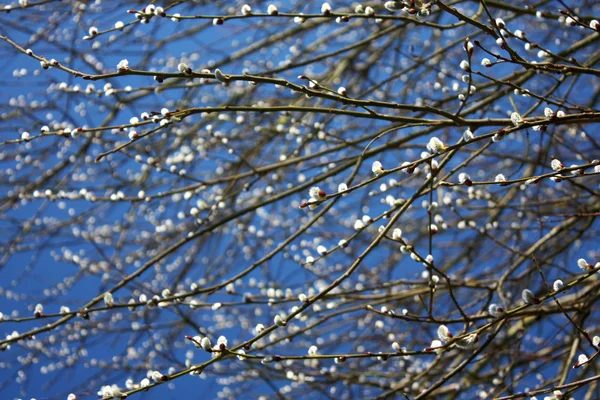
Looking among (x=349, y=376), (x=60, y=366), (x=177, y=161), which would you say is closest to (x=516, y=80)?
(x=349, y=376)

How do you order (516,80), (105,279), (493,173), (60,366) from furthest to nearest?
(493,173) < (60,366) < (105,279) < (516,80)

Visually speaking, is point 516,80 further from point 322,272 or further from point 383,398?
point 322,272

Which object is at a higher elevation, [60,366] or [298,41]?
[298,41]

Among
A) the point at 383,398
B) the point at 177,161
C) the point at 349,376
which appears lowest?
the point at 383,398

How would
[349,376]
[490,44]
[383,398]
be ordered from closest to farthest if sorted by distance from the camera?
[383,398]
[349,376]
[490,44]

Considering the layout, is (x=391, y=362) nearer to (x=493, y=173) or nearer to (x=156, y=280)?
(x=493, y=173)

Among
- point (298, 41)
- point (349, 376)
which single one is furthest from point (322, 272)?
point (349, 376)

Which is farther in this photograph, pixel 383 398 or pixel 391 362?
pixel 391 362

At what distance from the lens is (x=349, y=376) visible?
2535 mm

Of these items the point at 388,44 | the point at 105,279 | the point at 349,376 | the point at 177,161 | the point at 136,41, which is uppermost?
the point at 136,41

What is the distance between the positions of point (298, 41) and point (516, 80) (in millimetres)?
1529

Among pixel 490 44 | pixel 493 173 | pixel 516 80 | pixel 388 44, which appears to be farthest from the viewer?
pixel 490 44

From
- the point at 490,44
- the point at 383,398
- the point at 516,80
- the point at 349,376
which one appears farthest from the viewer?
the point at 490,44

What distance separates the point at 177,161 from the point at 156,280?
1.44m
